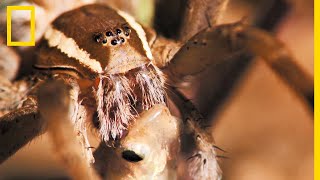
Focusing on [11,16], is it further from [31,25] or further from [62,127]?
[62,127]

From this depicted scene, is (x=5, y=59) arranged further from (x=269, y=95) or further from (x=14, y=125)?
(x=269, y=95)

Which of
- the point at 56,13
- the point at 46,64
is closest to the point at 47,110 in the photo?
the point at 46,64

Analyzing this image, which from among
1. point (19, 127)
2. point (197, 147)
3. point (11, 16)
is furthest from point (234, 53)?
point (11, 16)

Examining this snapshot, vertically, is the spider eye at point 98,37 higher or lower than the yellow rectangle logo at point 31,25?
higher

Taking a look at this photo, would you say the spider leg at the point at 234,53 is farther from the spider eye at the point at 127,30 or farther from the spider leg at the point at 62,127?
the spider leg at the point at 62,127

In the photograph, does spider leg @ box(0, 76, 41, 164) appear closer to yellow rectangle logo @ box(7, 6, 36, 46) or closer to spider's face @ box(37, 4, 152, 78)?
spider's face @ box(37, 4, 152, 78)

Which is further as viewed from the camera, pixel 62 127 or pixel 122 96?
pixel 122 96

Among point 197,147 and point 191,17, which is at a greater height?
point 191,17

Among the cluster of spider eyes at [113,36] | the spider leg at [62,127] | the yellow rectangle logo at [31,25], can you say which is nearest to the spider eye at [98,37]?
the cluster of spider eyes at [113,36]
